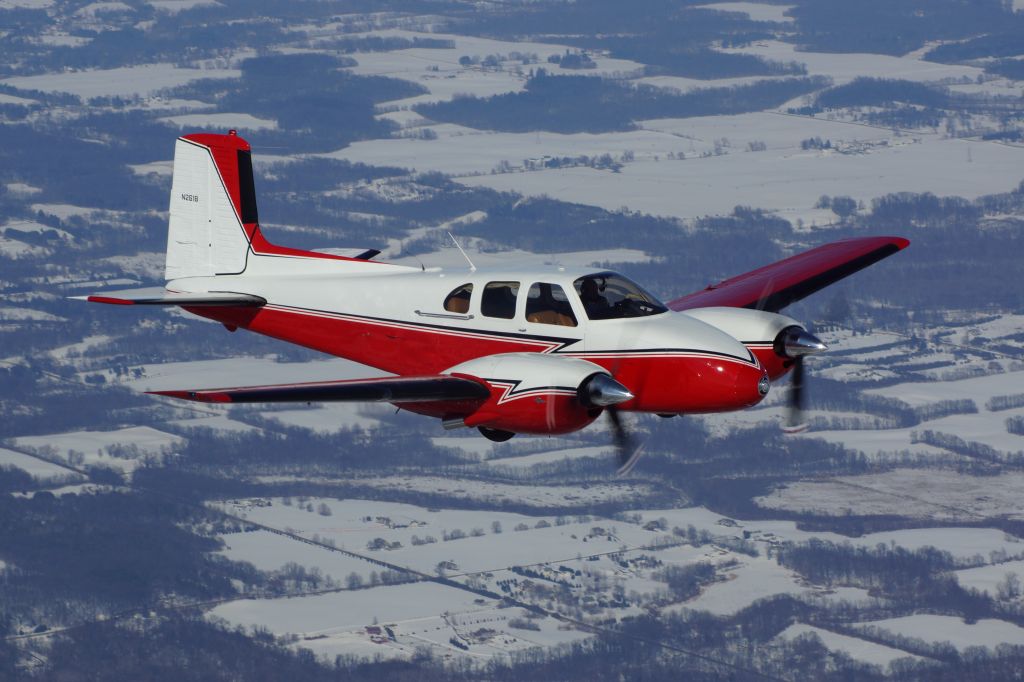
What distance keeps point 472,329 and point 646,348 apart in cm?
632

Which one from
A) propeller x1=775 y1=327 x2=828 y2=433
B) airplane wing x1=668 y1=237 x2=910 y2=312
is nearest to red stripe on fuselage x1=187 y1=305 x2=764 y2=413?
propeller x1=775 y1=327 x2=828 y2=433

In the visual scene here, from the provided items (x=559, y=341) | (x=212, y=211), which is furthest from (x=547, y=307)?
(x=212, y=211)

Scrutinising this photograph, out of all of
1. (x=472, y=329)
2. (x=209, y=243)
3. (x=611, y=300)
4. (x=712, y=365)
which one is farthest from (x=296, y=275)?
(x=712, y=365)

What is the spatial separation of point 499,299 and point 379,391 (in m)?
6.08

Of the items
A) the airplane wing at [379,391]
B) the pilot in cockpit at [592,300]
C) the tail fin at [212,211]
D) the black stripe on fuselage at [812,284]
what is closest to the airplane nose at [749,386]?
the pilot in cockpit at [592,300]

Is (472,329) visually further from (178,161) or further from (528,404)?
(178,161)

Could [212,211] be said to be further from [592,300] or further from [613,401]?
[613,401]

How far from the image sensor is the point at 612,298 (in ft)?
189

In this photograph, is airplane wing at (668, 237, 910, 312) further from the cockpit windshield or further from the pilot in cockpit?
the pilot in cockpit

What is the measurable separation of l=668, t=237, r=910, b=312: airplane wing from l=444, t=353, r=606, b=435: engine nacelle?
11.8 meters

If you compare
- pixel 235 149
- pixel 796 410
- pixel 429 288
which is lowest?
pixel 796 410

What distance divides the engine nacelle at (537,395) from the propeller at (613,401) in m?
0.04

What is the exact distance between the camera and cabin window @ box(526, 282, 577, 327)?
57125 millimetres

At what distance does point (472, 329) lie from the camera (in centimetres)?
5869
